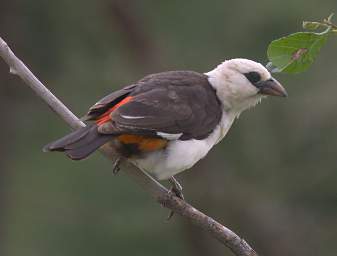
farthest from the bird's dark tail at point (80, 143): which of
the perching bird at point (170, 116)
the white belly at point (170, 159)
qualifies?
the white belly at point (170, 159)

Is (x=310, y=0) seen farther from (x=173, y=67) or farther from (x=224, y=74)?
(x=224, y=74)

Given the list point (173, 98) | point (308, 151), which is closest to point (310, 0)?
point (308, 151)

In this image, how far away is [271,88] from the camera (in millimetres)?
4723

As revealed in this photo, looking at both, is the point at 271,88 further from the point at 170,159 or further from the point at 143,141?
the point at 143,141

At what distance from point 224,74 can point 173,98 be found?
1.61 feet

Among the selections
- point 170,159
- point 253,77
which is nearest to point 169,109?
point 170,159

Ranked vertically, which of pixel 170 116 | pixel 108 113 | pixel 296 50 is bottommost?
pixel 170 116

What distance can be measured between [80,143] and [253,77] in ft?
4.22

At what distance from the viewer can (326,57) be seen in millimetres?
10688

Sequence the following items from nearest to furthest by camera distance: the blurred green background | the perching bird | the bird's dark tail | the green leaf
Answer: the green leaf < the bird's dark tail < the perching bird < the blurred green background

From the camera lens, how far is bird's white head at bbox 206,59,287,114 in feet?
15.6

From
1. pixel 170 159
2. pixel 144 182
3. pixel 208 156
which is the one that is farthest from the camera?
pixel 208 156

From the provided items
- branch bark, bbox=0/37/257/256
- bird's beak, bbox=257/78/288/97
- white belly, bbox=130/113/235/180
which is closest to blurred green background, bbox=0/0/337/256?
bird's beak, bbox=257/78/288/97

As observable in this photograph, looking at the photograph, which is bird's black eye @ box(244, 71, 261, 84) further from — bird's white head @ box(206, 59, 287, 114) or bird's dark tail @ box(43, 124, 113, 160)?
bird's dark tail @ box(43, 124, 113, 160)
